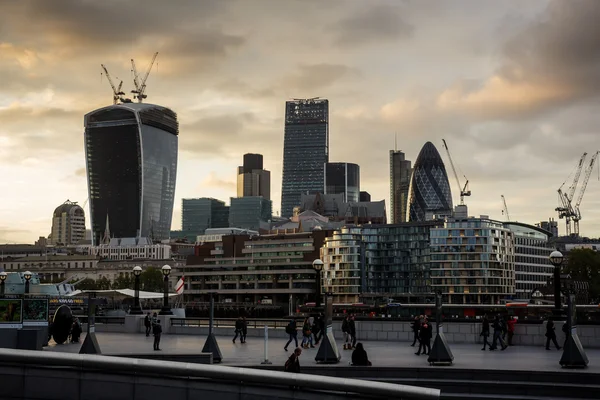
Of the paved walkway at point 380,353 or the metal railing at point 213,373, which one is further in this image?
the paved walkway at point 380,353

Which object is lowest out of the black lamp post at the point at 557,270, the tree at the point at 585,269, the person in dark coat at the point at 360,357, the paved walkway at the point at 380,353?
the paved walkway at the point at 380,353

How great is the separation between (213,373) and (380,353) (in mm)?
20038

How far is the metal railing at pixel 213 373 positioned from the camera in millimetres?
16875

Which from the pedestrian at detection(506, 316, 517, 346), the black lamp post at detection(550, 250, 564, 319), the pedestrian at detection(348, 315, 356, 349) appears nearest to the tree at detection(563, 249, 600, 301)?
the pedestrian at detection(506, 316, 517, 346)

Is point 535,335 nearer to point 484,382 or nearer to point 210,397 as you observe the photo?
point 484,382

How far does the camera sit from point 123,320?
61938 mm

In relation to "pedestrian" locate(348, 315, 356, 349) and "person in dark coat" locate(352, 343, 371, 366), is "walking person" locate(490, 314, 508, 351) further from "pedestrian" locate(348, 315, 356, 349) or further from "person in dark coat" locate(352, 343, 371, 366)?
"person in dark coat" locate(352, 343, 371, 366)

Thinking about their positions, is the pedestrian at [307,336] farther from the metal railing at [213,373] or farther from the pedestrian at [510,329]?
the metal railing at [213,373]

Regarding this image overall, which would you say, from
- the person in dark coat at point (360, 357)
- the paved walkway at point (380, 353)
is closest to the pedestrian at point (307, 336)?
the paved walkway at point (380, 353)

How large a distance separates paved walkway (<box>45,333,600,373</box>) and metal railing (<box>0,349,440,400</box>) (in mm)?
12430

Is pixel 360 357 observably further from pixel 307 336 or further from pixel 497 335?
pixel 497 335

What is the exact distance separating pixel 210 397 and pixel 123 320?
149 ft

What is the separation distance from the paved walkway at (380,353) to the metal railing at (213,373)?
1243cm

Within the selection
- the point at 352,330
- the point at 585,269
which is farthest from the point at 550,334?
the point at 585,269
